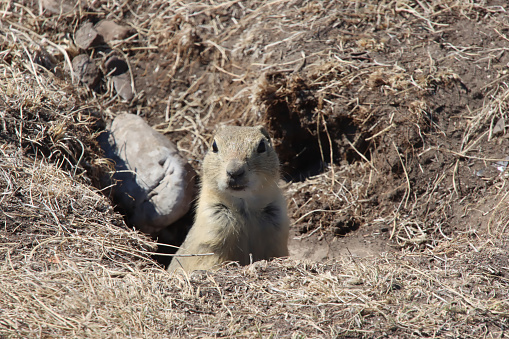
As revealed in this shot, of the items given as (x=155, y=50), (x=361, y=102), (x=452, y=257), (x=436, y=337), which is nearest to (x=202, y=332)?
(x=436, y=337)

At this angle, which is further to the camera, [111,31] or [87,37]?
[111,31]

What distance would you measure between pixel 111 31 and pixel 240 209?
14.6 ft

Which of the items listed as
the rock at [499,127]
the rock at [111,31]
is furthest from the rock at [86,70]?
the rock at [499,127]

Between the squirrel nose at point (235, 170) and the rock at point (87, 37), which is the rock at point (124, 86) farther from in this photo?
the squirrel nose at point (235, 170)

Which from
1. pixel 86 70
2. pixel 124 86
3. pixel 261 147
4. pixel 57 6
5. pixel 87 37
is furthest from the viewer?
pixel 57 6

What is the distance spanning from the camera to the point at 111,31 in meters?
8.26

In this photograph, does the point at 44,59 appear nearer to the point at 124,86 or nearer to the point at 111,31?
the point at 124,86

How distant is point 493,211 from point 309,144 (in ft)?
9.94

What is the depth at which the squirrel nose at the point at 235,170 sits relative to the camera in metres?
4.84

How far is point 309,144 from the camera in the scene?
26.0 feet

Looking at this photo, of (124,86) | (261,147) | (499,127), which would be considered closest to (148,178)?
(124,86)

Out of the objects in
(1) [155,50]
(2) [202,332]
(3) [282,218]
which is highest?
(1) [155,50]

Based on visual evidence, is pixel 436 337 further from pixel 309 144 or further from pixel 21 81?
pixel 21 81

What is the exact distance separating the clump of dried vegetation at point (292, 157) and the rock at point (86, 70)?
0.55ft
